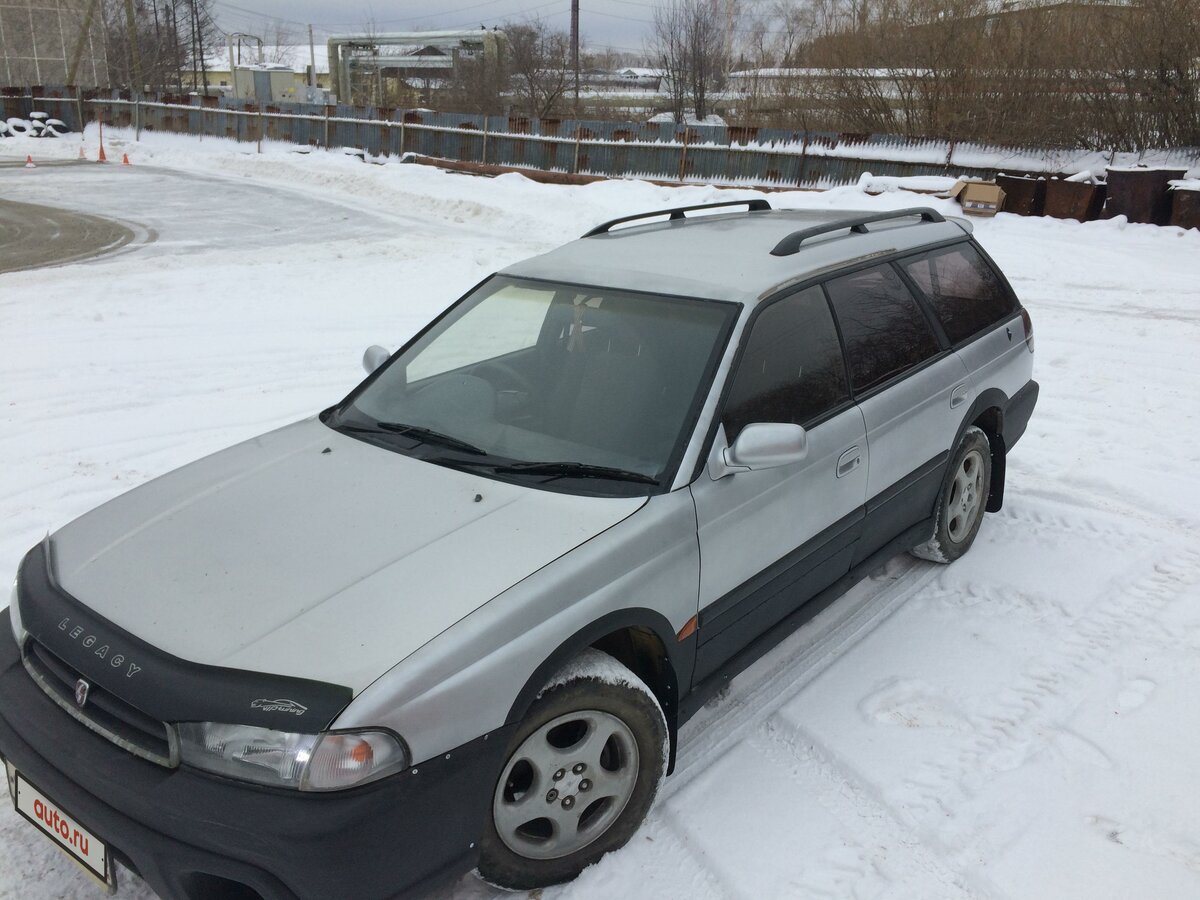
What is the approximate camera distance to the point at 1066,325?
9.16m

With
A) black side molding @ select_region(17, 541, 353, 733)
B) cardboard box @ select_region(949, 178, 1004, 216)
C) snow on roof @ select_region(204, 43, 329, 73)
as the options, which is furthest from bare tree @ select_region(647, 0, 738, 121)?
snow on roof @ select_region(204, 43, 329, 73)

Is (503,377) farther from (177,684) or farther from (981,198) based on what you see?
(981,198)

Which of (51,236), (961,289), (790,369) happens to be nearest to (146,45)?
(51,236)

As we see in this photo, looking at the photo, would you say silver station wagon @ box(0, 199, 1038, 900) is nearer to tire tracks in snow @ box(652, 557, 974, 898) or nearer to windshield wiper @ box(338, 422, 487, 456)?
windshield wiper @ box(338, 422, 487, 456)

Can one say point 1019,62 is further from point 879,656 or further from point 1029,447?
point 879,656

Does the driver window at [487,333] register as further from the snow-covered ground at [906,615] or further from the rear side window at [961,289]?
the rear side window at [961,289]

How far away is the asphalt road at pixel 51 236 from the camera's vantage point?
12008 millimetres

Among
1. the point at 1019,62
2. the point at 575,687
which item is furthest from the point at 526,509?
→ the point at 1019,62

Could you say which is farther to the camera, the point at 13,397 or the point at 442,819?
the point at 13,397

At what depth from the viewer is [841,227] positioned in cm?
395

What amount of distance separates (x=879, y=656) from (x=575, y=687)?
185cm

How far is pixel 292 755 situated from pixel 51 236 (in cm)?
1463

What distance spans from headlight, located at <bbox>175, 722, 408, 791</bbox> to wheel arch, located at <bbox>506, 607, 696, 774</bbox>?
699mm

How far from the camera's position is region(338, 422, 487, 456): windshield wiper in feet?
10.1
